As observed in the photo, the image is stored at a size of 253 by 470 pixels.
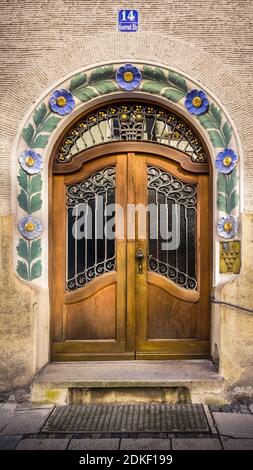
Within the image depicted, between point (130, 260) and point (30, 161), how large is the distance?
5.48 ft

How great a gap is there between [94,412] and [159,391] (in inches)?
28.6

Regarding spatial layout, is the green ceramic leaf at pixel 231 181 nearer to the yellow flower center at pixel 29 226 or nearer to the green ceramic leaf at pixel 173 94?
the green ceramic leaf at pixel 173 94

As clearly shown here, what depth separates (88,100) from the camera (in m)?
4.77

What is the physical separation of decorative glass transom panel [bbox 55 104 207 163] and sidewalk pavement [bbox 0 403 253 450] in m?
2.95

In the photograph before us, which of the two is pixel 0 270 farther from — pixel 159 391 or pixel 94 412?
pixel 159 391

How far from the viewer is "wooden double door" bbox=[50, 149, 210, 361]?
4914 millimetres

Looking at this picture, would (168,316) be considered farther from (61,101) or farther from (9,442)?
(61,101)

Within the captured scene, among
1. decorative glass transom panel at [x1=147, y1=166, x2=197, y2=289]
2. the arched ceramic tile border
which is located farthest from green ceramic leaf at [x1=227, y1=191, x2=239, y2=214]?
decorative glass transom panel at [x1=147, y1=166, x2=197, y2=289]

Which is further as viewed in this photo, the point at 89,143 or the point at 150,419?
the point at 89,143

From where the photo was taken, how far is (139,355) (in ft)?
16.1

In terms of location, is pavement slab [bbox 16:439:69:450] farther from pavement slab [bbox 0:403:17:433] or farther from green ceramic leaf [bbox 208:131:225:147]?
green ceramic leaf [bbox 208:131:225:147]

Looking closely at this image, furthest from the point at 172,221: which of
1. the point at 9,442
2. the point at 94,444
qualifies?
the point at 9,442

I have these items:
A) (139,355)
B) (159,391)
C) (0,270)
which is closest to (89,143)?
(0,270)

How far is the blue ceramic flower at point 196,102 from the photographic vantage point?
15.4 ft
